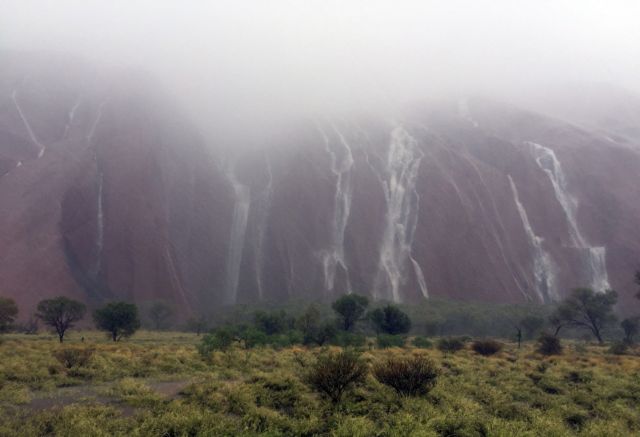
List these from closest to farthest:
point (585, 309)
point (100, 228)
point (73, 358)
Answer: point (73, 358), point (585, 309), point (100, 228)

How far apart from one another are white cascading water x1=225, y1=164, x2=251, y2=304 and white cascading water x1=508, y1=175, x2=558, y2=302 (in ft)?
172

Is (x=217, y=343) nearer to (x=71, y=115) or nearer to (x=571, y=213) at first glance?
(x=571, y=213)

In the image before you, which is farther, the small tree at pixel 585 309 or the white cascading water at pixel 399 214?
the white cascading water at pixel 399 214

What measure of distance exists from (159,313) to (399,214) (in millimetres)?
47925

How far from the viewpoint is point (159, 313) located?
61.0 m

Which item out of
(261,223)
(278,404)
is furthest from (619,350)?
(261,223)

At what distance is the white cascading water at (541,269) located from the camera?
2911 inches

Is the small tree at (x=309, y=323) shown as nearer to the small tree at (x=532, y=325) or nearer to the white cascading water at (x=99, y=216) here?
the small tree at (x=532, y=325)

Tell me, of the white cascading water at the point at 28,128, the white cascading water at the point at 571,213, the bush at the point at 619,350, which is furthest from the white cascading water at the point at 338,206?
the white cascading water at the point at 28,128

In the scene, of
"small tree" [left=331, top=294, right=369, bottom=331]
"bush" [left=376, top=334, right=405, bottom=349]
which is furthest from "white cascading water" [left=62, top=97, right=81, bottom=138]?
"bush" [left=376, top=334, right=405, bottom=349]

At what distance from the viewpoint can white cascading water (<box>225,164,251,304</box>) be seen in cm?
7841

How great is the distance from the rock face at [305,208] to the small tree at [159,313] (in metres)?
6.17

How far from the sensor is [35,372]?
14906 mm

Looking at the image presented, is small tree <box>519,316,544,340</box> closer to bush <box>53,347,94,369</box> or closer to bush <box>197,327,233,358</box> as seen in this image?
bush <box>197,327,233,358</box>
